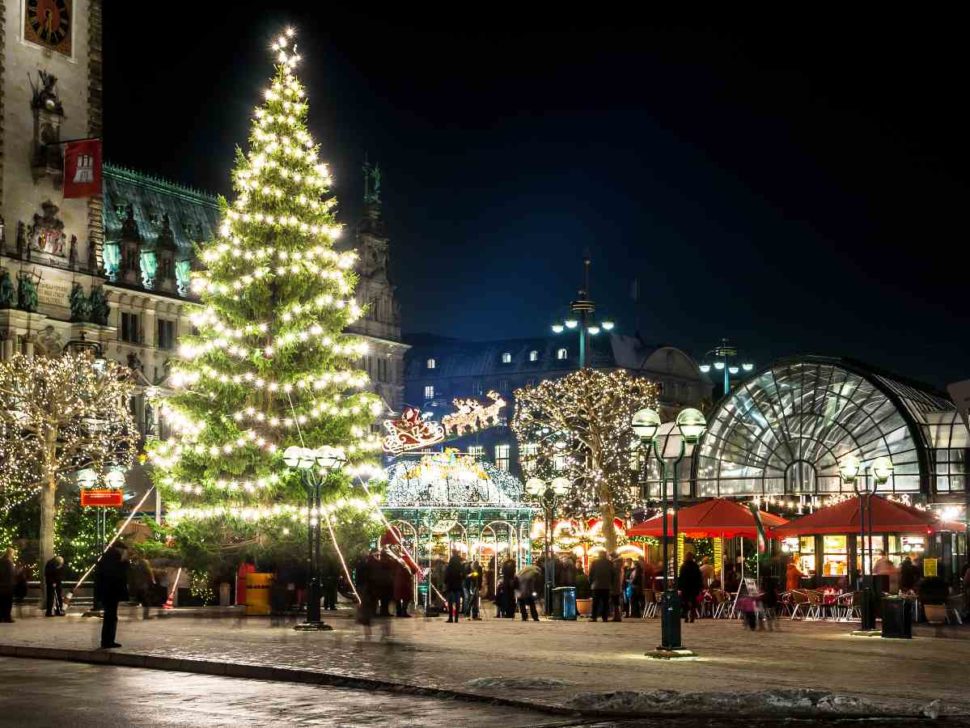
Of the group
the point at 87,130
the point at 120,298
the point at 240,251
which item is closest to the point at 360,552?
the point at 240,251

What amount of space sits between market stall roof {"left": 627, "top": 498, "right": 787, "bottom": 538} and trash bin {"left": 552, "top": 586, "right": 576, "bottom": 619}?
4.34 meters

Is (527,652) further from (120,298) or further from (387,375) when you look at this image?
(387,375)

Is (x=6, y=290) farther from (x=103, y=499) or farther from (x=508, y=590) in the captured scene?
(x=508, y=590)

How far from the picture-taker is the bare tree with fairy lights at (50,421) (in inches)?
1817

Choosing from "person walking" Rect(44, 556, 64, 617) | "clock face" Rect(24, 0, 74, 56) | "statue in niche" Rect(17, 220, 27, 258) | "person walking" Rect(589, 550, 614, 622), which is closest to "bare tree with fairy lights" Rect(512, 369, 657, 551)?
"person walking" Rect(589, 550, 614, 622)

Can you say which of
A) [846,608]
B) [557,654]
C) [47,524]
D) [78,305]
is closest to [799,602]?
[846,608]

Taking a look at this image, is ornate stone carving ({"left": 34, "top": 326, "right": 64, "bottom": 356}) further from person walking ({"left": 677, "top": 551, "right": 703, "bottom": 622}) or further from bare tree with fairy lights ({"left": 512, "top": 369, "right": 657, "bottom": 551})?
person walking ({"left": 677, "top": 551, "right": 703, "bottom": 622})

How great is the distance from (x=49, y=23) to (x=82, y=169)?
905 centimetres

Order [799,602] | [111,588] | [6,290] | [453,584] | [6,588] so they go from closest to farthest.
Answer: [111,588] → [6,588] → [453,584] → [799,602] → [6,290]

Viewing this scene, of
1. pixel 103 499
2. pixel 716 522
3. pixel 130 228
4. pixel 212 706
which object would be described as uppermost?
pixel 130 228

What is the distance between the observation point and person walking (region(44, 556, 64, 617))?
3788 centimetres

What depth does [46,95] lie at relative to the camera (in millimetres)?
Answer: 72500

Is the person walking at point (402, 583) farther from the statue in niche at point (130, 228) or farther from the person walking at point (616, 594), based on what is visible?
the statue in niche at point (130, 228)

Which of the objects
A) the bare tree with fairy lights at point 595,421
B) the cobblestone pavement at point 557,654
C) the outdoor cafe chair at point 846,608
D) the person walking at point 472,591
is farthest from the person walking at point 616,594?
the bare tree with fairy lights at point 595,421
